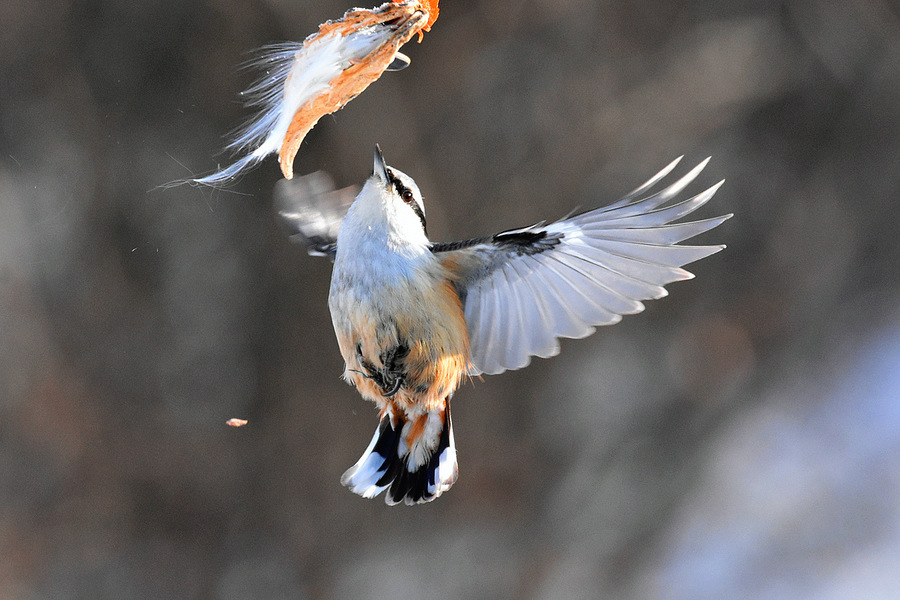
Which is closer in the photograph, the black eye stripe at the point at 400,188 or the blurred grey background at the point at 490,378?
the black eye stripe at the point at 400,188

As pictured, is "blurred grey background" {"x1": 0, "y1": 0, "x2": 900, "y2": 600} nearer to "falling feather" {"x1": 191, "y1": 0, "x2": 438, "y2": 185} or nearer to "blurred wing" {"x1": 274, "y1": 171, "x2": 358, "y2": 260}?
"blurred wing" {"x1": 274, "y1": 171, "x2": 358, "y2": 260}

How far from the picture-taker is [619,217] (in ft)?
4.88

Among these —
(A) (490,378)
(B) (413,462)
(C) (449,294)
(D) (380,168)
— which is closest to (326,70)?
(D) (380,168)

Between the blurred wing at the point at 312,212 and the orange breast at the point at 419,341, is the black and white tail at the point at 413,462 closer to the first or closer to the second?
the orange breast at the point at 419,341

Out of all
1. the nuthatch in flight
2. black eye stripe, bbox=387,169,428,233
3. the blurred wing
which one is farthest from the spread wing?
the blurred wing

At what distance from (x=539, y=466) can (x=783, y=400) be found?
50.1 inches

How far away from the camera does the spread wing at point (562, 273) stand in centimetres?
145

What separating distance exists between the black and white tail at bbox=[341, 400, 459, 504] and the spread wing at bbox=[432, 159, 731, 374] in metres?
0.18

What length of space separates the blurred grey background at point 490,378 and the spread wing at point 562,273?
1.08 meters

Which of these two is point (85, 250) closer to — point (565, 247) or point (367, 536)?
point (367, 536)

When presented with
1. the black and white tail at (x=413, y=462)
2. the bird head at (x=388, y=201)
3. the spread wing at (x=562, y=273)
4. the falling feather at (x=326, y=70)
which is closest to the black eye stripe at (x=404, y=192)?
the bird head at (x=388, y=201)

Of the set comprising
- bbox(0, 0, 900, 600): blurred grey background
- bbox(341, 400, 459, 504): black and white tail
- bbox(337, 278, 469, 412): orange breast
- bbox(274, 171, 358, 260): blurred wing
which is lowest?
bbox(341, 400, 459, 504): black and white tail

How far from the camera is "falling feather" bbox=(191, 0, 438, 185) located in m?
1.22

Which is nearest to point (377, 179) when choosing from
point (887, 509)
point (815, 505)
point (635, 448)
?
point (635, 448)
